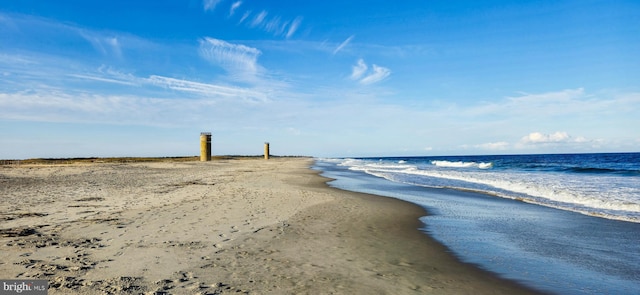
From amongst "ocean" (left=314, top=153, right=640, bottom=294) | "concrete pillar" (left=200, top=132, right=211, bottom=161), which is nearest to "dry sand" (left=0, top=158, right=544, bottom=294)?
"ocean" (left=314, top=153, right=640, bottom=294)

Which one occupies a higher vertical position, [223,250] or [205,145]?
[205,145]

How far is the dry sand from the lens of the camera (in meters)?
5.36

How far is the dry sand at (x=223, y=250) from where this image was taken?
17.6 ft

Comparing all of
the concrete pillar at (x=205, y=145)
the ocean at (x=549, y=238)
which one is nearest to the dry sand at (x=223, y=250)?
the ocean at (x=549, y=238)

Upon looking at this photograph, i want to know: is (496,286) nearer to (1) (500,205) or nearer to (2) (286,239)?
(2) (286,239)

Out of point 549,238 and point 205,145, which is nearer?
point 549,238

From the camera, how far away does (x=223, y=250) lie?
7.14m

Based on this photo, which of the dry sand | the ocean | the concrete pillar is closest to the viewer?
the dry sand

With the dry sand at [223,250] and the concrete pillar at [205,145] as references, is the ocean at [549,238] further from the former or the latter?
the concrete pillar at [205,145]

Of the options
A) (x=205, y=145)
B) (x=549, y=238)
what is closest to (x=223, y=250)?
(x=549, y=238)

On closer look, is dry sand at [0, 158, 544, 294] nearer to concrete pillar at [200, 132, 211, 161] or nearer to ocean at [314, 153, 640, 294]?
ocean at [314, 153, 640, 294]

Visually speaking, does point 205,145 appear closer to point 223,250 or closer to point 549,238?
point 223,250

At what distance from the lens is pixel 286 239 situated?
27.1 ft

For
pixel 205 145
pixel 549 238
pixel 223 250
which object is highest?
pixel 205 145
